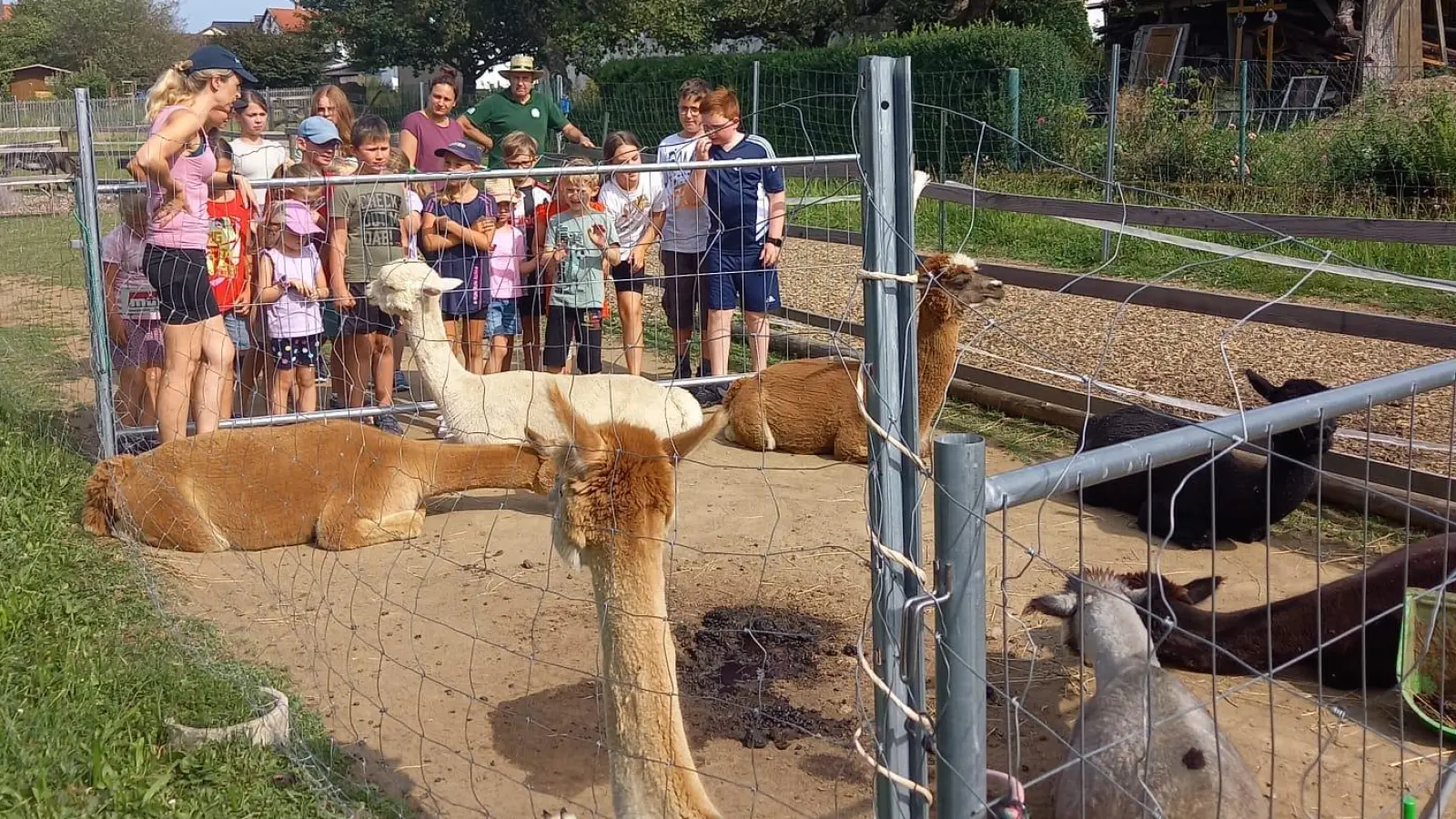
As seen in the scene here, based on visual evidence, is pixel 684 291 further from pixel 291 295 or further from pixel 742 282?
pixel 291 295

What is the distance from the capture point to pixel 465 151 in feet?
22.1

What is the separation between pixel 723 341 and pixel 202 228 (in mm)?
2769

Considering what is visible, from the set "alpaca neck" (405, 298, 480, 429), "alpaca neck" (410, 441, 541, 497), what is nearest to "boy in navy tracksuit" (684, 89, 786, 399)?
"alpaca neck" (405, 298, 480, 429)

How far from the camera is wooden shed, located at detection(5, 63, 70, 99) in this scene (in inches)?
1851

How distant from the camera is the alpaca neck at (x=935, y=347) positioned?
5.58 m

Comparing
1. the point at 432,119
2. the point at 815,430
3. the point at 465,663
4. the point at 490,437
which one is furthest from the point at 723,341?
the point at 465,663

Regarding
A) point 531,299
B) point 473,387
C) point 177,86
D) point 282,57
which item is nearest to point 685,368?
point 531,299

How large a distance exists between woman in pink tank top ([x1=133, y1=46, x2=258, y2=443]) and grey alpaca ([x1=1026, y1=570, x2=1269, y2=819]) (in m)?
3.80

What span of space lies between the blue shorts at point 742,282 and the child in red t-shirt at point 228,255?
2230 mm

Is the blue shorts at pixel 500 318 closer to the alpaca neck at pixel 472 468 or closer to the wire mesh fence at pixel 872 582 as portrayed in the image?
the wire mesh fence at pixel 872 582

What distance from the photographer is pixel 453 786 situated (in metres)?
3.21

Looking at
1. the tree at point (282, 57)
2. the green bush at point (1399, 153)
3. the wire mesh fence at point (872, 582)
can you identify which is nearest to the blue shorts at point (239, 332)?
the wire mesh fence at point (872, 582)

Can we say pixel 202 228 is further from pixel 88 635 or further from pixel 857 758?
pixel 857 758

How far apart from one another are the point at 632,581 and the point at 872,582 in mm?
770
